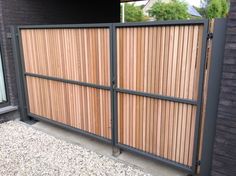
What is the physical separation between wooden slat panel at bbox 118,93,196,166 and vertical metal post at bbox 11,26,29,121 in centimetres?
202

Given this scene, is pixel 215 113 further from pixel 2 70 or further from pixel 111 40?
pixel 2 70

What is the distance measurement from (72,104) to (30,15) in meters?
1.88

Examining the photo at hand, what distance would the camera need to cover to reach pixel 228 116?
191 cm

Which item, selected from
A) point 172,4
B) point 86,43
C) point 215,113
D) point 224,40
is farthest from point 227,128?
point 172,4

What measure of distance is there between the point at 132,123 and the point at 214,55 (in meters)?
1.20

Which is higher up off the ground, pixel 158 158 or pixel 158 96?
pixel 158 96

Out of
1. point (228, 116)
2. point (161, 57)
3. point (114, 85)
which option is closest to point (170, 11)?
point (114, 85)

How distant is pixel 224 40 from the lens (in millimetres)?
1826

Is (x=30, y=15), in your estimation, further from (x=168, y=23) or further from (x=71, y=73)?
(x=168, y=23)

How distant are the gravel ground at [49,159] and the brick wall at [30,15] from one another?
1.07 meters

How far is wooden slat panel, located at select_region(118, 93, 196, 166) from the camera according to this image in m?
2.25

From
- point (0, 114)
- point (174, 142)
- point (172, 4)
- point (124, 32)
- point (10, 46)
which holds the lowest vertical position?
point (0, 114)

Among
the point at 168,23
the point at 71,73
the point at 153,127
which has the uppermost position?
the point at 168,23

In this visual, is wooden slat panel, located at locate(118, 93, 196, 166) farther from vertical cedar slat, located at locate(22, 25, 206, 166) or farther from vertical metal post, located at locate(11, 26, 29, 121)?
vertical metal post, located at locate(11, 26, 29, 121)
